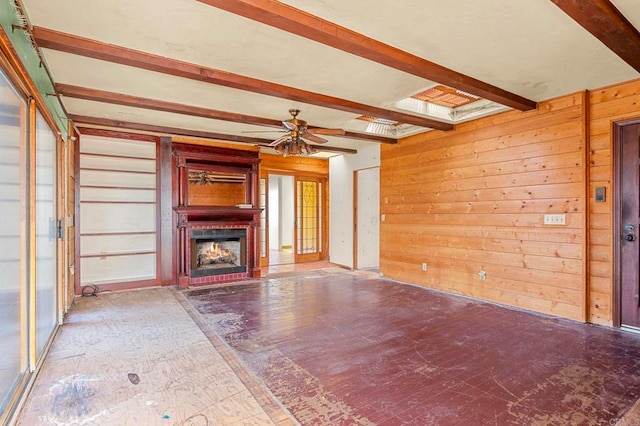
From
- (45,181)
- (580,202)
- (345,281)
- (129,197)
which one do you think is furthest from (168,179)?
(580,202)

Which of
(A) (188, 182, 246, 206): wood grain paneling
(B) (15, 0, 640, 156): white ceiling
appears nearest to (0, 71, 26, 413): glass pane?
(B) (15, 0, 640, 156): white ceiling

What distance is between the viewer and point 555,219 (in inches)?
149

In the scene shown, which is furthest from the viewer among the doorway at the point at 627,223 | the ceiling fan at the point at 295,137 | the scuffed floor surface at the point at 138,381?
the ceiling fan at the point at 295,137

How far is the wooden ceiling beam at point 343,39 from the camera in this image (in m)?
1.97

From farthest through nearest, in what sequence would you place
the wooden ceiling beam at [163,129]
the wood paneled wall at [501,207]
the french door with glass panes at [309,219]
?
1. the french door with glass panes at [309,219]
2. the wooden ceiling beam at [163,129]
3. the wood paneled wall at [501,207]

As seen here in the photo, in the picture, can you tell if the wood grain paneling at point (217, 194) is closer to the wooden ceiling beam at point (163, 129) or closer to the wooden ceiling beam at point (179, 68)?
the wooden ceiling beam at point (163, 129)

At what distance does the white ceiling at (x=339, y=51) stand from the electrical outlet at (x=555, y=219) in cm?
135

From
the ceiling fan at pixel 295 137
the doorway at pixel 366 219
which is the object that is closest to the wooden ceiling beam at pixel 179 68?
the ceiling fan at pixel 295 137

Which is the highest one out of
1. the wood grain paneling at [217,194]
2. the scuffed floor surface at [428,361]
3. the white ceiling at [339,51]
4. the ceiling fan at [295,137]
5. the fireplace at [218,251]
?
the white ceiling at [339,51]

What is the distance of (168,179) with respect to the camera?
553cm

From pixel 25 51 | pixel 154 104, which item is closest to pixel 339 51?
pixel 25 51

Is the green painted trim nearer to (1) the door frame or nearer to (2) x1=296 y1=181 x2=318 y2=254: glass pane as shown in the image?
(1) the door frame

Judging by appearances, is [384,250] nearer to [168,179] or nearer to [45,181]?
[168,179]

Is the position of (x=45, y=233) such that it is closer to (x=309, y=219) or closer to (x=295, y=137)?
(x=295, y=137)
